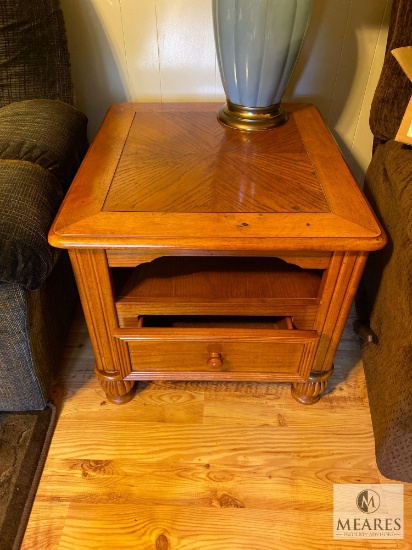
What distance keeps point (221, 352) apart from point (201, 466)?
0.82 feet

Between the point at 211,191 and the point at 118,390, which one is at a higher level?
the point at 211,191

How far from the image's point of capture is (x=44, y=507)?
33.4 inches

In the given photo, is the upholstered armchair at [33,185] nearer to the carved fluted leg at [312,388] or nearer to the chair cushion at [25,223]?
the chair cushion at [25,223]

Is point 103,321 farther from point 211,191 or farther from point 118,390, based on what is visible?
point 211,191

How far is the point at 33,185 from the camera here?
76 cm

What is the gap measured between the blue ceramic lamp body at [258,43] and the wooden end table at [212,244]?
0.10m

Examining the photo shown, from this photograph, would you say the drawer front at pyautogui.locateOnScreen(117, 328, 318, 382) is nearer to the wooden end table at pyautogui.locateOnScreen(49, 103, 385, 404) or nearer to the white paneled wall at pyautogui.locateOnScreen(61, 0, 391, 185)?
the wooden end table at pyautogui.locateOnScreen(49, 103, 385, 404)

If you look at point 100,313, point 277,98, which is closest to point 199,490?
point 100,313

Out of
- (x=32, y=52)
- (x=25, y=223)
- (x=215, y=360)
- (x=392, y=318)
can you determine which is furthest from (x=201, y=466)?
(x=32, y=52)

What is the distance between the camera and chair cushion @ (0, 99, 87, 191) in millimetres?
829

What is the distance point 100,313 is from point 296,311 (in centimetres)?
39

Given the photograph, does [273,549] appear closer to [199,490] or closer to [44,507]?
[199,490]

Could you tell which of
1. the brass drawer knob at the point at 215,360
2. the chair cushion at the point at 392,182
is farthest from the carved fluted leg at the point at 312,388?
the chair cushion at the point at 392,182

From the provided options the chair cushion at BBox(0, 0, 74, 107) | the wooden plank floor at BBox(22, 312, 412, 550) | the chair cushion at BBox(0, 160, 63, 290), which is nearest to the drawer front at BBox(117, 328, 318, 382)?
the wooden plank floor at BBox(22, 312, 412, 550)
